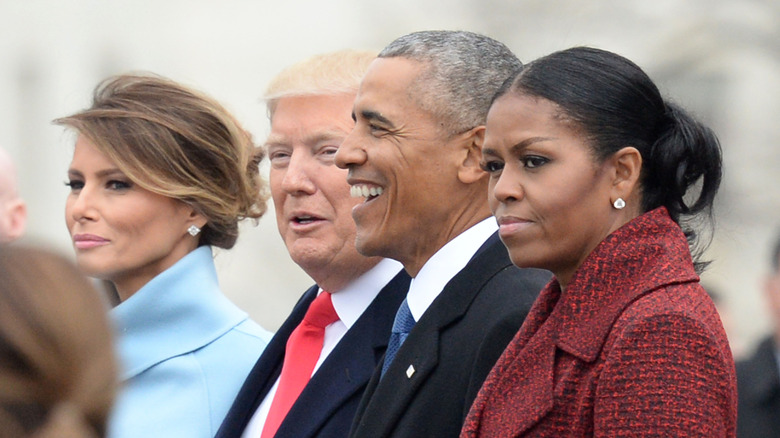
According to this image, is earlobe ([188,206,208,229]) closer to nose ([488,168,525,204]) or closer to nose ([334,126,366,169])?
nose ([334,126,366,169])

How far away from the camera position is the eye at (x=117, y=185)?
464 cm

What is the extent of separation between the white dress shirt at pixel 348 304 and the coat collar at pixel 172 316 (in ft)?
1.31

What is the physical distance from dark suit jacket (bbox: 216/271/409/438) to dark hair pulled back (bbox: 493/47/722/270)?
118 cm

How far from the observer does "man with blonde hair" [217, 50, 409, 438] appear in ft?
13.2

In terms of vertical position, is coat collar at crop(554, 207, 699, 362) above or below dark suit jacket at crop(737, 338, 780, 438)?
below

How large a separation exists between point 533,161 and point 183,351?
6.22 feet

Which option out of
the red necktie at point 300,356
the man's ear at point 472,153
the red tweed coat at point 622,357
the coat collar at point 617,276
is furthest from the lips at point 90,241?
the coat collar at point 617,276

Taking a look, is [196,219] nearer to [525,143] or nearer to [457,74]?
[457,74]

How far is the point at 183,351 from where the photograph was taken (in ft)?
14.7

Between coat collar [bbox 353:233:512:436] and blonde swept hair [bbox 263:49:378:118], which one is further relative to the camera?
blonde swept hair [bbox 263:49:378:118]

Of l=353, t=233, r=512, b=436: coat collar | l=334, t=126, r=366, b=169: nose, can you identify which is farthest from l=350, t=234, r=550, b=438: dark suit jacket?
l=334, t=126, r=366, b=169: nose

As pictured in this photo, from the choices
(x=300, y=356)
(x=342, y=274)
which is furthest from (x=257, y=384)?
(x=342, y=274)

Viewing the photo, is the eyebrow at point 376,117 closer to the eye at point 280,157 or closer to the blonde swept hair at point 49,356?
the eye at point 280,157

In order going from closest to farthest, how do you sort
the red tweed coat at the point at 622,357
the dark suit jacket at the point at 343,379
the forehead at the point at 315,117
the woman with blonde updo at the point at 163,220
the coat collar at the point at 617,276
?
the red tweed coat at the point at 622,357 → the coat collar at the point at 617,276 → the dark suit jacket at the point at 343,379 → the forehead at the point at 315,117 → the woman with blonde updo at the point at 163,220
